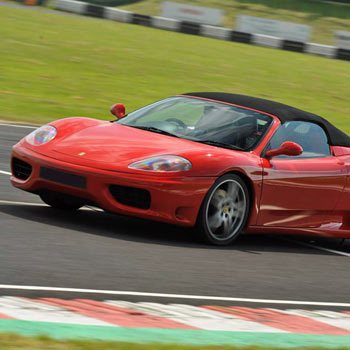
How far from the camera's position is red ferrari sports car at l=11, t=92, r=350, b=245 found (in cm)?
730

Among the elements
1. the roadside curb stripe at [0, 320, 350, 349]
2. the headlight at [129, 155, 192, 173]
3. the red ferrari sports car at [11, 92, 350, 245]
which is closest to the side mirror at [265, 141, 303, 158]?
the red ferrari sports car at [11, 92, 350, 245]

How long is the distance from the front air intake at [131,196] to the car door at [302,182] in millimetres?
1051

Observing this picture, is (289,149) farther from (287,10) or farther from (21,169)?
(287,10)

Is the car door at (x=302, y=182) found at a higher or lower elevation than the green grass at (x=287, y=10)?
higher

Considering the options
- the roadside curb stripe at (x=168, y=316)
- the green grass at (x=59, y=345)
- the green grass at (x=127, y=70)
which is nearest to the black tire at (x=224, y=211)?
the roadside curb stripe at (x=168, y=316)

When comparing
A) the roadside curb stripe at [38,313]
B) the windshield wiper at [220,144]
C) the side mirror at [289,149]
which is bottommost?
the roadside curb stripe at [38,313]

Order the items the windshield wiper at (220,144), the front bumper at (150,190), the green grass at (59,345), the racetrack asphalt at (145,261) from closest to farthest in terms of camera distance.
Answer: the green grass at (59,345) < the racetrack asphalt at (145,261) < the front bumper at (150,190) < the windshield wiper at (220,144)

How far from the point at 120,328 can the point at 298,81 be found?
22.5 m

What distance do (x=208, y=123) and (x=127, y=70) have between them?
16100 mm

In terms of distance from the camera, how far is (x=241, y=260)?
7297mm

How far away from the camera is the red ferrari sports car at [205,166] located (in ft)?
24.0

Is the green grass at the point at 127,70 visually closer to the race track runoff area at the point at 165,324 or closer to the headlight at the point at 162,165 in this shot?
the headlight at the point at 162,165

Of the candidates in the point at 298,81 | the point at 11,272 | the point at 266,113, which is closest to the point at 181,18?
the point at 298,81

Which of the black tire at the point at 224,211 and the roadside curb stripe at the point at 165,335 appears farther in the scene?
the black tire at the point at 224,211
